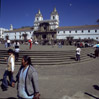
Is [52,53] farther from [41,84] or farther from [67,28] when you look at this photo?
[67,28]

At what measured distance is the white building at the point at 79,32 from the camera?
5390 cm

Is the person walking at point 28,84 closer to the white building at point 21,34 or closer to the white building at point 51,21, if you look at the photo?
the white building at point 51,21

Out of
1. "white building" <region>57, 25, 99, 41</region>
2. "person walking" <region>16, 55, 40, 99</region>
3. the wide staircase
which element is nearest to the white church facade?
"white building" <region>57, 25, 99, 41</region>

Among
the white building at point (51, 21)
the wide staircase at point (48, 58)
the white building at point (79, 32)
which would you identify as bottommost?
the wide staircase at point (48, 58)

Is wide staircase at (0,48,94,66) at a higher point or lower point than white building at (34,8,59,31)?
lower

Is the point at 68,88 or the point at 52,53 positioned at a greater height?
the point at 52,53

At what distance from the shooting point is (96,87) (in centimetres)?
549

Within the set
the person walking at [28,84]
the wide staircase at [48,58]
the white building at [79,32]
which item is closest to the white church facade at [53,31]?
the white building at [79,32]

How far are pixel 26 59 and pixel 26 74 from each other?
38 centimetres

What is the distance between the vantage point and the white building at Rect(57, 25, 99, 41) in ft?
177

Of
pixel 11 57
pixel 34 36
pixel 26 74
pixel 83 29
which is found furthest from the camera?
pixel 34 36

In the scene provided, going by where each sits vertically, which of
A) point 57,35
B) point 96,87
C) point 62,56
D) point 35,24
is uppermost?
point 35,24

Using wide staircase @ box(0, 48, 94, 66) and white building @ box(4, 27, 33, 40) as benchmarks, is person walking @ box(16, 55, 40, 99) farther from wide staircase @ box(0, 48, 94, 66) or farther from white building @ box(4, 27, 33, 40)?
white building @ box(4, 27, 33, 40)

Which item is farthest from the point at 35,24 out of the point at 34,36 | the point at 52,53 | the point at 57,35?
the point at 52,53
